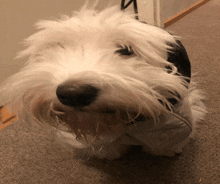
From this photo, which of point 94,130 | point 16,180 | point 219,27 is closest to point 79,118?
point 94,130

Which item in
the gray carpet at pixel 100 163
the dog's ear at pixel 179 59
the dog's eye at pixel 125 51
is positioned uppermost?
the dog's eye at pixel 125 51

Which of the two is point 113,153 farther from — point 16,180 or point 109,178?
point 16,180

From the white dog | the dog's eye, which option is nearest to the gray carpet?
the white dog

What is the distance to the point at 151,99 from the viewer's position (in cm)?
47

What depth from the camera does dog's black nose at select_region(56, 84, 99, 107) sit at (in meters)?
0.42

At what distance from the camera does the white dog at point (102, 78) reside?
1.44 ft

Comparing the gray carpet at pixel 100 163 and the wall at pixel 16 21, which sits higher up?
the wall at pixel 16 21

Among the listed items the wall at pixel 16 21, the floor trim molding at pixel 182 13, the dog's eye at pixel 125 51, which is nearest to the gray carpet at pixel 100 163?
the wall at pixel 16 21

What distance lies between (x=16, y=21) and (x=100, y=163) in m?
0.72

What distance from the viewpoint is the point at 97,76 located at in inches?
17.1

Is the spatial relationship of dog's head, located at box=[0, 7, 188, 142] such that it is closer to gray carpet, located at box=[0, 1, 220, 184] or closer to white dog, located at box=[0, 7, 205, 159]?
white dog, located at box=[0, 7, 205, 159]

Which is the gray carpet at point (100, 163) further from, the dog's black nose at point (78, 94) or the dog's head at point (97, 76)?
the dog's black nose at point (78, 94)

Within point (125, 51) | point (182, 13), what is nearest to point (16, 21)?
point (125, 51)

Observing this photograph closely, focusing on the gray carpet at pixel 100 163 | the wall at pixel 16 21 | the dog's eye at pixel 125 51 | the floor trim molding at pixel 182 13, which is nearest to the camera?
the dog's eye at pixel 125 51
